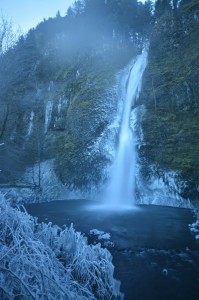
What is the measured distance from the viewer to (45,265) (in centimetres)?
362

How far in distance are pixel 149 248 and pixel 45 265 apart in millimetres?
7592

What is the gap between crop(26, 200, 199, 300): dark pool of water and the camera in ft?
22.9

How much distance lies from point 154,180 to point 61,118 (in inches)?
657

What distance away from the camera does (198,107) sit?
77.5ft

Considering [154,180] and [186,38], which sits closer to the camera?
[154,180]

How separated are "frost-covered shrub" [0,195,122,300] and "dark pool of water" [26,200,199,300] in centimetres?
208

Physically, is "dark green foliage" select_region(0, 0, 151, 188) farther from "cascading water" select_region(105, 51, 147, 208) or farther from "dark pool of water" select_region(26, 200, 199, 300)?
"dark pool of water" select_region(26, 200, 199, 300)

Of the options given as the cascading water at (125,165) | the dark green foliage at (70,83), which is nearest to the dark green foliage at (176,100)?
the cascading water at (125,165)

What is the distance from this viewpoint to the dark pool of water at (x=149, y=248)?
22.9 feet

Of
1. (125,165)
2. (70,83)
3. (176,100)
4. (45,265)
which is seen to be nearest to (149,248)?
(45,265)

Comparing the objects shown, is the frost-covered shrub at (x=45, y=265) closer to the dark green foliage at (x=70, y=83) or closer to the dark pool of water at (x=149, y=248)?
the dark pool of water at (x=149, y=248)

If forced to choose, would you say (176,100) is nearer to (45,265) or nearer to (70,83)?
(70,83)

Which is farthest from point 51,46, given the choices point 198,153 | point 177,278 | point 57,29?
point 177,278

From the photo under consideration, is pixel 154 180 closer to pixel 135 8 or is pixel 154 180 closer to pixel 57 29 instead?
pixel 135 8
